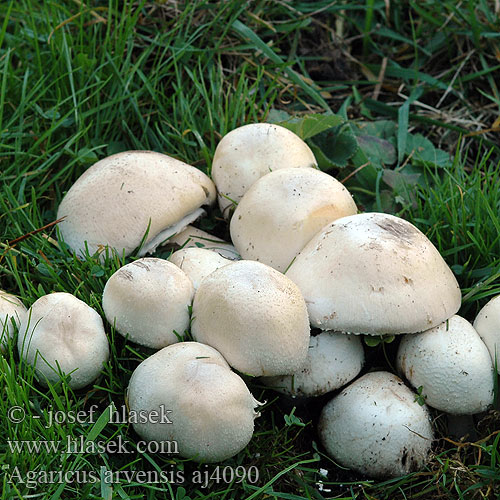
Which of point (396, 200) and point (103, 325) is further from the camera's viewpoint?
point (396, 200)

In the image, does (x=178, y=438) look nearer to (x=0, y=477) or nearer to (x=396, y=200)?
(x=0, y=477)

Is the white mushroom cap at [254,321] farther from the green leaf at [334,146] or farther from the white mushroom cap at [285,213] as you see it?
the green leaf at [334,146]

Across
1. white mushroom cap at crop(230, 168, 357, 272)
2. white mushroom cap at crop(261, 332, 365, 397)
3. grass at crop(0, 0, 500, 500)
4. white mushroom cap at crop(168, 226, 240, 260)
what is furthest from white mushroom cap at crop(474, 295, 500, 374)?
white mushroom cap at crop(168, 226, 240, 260)

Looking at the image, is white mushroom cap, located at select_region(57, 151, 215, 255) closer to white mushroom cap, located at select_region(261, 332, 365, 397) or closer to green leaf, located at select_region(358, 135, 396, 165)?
white mushroom cap, located at select_region(261, 332, 365, 397)

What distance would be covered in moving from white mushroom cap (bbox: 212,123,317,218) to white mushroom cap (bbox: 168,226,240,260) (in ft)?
0.56

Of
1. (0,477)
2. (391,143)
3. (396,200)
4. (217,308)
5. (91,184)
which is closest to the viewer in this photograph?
(0,477)

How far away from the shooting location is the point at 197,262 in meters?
2.53

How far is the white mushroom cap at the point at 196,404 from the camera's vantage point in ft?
6.66

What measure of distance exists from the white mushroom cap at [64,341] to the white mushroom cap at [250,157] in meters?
0.87

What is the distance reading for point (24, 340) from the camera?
2.29m

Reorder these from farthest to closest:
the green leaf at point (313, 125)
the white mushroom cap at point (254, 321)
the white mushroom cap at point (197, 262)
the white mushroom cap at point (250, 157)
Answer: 1. the green leaf at point (313, 125)
2. the white mushroom cap at point (250, 157)
3. the white mushroom cap at point (197, 262)
4. the white mushroom cap at point (254, 321)

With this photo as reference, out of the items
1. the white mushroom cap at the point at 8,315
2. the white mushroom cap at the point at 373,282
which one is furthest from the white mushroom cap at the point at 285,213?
the white mushroom cap at the point at 8,315

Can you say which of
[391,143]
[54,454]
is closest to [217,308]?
[54,454]

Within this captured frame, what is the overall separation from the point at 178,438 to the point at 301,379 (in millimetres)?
524
